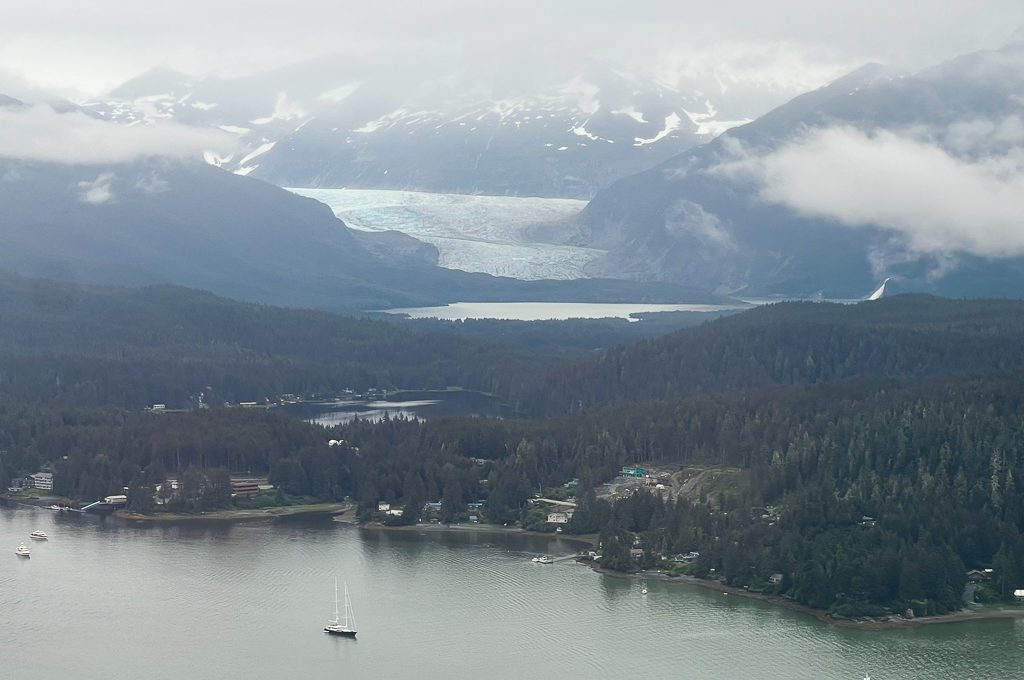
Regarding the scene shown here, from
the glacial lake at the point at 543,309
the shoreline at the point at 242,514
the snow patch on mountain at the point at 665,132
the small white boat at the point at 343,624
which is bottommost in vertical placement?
the small white boat at the point at 343,624

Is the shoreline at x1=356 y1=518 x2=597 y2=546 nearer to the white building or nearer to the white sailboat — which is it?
the white sailboat

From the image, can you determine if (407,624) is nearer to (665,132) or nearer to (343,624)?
(343,624)

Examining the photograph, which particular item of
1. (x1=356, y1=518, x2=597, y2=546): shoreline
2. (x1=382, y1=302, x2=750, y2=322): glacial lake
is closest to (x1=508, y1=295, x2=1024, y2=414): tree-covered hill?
(x1=356, y1=518, x2=597, y2=546): shoreline

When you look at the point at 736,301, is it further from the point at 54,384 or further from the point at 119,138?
the point at 54,384

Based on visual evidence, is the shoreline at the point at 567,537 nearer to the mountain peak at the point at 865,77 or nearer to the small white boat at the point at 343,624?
the small white boat at the point at 343,624

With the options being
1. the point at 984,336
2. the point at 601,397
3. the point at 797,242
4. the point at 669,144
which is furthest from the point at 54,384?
the point at 669,144


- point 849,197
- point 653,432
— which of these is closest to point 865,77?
point 849,197

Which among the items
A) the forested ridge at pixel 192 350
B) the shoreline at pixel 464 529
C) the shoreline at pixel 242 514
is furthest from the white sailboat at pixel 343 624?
the forested ridge at pixel 192 350
